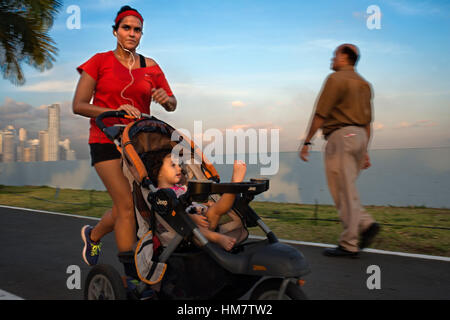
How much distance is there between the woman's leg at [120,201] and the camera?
11.5 ft

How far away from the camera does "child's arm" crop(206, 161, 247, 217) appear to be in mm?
2803

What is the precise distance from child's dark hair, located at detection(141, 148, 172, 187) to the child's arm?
78 cm

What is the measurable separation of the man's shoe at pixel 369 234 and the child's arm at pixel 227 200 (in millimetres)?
2460

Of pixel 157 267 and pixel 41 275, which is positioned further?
pixel 41 275

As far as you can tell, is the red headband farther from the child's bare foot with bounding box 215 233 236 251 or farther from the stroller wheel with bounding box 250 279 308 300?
the stroller wheel with bounding box 250 279 308 300

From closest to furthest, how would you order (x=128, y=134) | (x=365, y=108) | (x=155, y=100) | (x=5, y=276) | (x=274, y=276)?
(x=274, y=276), (x=128, y=134), (x=155, y=100), (x=5, y=276), (x=365, y=108)

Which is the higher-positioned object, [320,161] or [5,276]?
[320,161]

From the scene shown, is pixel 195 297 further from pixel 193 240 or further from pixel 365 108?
pixel 365 108

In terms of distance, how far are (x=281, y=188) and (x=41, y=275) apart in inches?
305

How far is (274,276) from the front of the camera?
2.48 m

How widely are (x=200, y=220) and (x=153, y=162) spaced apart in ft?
2.84

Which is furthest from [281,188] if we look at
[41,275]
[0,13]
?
[0,13]
